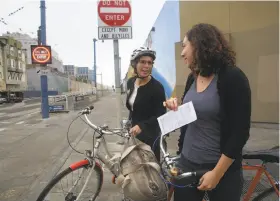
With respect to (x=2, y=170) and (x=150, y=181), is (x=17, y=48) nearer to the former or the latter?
(x=2, y=170)

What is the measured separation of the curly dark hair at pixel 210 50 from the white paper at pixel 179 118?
24 centimetres

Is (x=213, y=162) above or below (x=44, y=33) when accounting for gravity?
below

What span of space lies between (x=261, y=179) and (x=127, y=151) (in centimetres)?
118

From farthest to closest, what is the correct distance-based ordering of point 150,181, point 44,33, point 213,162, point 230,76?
point 44,33 → point 150,181 → point 213,162 → point 230,76

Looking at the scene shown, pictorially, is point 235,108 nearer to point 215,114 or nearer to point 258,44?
point 215,114

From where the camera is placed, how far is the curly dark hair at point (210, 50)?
70.7 inches

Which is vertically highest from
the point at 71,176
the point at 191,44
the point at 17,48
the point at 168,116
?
the point at 17,48

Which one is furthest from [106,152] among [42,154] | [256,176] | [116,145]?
[42,154]

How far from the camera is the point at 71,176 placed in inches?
125

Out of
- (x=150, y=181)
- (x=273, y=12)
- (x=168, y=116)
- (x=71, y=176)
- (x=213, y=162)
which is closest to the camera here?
(x=213, y=162)

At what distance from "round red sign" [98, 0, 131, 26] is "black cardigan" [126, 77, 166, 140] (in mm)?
3533

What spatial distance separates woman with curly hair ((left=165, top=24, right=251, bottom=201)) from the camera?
1.71m

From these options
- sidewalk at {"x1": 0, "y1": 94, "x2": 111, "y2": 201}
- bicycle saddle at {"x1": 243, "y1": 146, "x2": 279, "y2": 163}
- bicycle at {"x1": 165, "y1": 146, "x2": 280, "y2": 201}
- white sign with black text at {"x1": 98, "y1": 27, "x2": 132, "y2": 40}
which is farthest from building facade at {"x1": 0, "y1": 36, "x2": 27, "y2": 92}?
bicycle saddle at {"x1": 243, "y1": 146, "x2": 279, "y2": 163}

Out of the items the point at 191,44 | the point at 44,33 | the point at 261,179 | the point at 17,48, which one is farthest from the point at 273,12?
the point at 17,48
